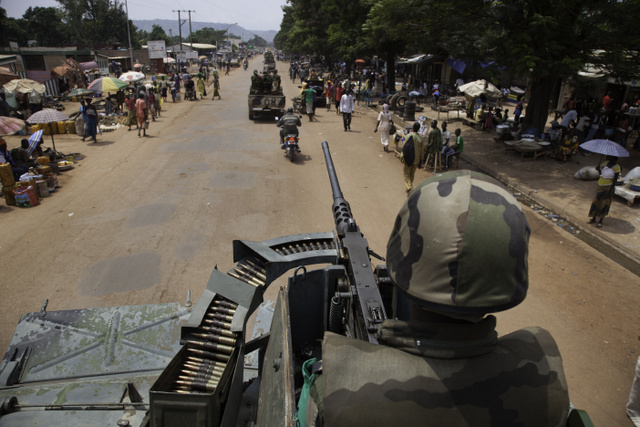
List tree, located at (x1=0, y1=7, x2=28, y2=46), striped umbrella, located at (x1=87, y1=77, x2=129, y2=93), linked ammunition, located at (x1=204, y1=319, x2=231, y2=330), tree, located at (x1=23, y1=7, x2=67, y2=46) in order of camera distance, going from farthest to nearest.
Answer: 1. tree, located at (x1=23, y1=7, x2=67, y2=46)
2. tree, located at (x1=0, y1=7, x2=28, y2=46)
3. striped umbrella, located at (x1=87, y1=77, x2=129, y2=93)
4. linked ammunition, located at (x1=204, y1=319, x2=231, y2=330)

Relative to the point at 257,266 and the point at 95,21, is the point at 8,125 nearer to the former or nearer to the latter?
the point at 257,266

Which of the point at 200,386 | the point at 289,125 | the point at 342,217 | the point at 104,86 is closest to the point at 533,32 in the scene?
the point at 289,125

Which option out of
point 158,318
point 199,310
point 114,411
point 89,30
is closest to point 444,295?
point 199,310

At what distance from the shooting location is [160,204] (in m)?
9.05

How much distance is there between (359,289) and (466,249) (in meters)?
1.35

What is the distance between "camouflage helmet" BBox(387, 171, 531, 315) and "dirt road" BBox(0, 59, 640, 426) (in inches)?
148

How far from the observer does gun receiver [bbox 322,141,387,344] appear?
7.86ft

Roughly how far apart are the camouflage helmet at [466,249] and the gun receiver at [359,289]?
2.91 feet

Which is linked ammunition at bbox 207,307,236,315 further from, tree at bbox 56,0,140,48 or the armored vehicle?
tree at bbox 56,0,140,48

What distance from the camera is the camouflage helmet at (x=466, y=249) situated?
4.63ft

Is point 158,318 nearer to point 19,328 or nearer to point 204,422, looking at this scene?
point 19,328

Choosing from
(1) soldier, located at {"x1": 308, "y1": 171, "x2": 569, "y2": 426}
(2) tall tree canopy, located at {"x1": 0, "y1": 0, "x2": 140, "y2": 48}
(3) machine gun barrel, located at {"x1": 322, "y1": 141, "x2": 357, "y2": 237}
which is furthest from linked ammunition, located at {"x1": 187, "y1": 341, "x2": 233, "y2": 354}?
(2) tall tree canopy, located at {"x1": 0, "y1": 0, "x2": 140, "y2": 48}

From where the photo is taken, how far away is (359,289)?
2686 millimetres

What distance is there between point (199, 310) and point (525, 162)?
491 inches
